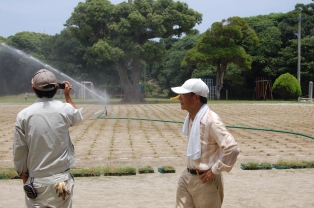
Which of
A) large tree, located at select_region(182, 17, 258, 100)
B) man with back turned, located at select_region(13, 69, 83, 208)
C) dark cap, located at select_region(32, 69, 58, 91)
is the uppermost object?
large tree, located at select_region(182, 17, 258, 100)

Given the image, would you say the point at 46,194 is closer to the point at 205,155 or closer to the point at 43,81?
the point at 43,81

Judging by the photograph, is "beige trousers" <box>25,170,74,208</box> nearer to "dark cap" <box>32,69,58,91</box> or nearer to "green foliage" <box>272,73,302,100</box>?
"dark cap" <box>32,69,58,91</box>

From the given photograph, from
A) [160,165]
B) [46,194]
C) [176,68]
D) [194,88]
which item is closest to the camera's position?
[46,194]

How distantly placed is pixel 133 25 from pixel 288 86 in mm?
15564

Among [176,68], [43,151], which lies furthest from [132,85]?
[43,151]

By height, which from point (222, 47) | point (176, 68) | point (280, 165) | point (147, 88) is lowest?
point (147, 88)

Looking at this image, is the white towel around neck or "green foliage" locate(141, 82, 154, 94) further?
"green foliage" locate(141, 82, 154, 94)

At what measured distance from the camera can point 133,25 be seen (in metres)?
34.2

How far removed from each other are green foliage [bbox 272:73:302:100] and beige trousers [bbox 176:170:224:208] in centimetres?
3726

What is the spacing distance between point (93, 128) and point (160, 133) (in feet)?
9.01

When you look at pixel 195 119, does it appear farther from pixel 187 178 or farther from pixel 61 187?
pixel 61 187

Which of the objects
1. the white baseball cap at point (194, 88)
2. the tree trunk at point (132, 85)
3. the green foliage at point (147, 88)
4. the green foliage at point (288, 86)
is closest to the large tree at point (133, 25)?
the tree trunk at point (132, 85)

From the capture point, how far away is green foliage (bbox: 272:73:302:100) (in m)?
39.1

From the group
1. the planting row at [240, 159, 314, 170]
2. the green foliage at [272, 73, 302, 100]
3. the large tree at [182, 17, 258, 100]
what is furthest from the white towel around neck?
the green foliage at [272, 73, 302, 100]
